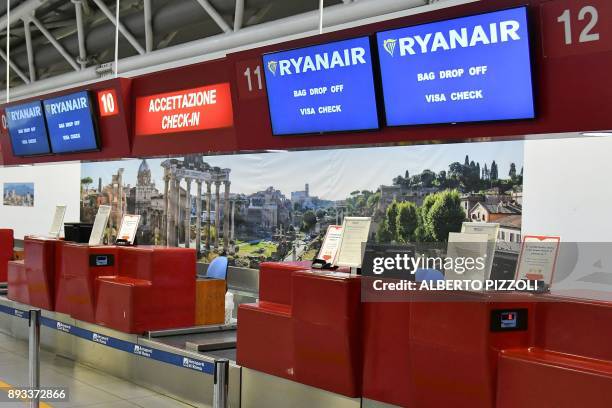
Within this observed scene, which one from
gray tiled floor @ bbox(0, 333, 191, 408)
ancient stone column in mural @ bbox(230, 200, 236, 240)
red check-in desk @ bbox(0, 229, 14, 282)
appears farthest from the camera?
ancient stone column in mural @ bbox(230, 200, 236, 240)

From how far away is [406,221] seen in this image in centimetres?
798

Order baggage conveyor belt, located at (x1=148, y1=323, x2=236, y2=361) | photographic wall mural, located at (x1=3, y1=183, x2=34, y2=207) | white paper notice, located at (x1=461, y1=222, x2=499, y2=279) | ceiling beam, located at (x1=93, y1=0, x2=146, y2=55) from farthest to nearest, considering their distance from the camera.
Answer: photographic wall mural, located at (x1=3, y1=183, x2=34, y2=207) → ceiling beam, located at (x1=93, y1=0, x2=146, y2=55) → baggage conveyor belt, located at (x1=148, y1=323, x2=236, y2=361) → white paper notice, located at (x1=461, y1=222, x2=499, y2=279)

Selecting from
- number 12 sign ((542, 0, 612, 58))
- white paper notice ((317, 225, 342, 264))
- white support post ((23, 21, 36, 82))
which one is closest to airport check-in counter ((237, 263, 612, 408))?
white paper notice ((317, 225, 342, 264))

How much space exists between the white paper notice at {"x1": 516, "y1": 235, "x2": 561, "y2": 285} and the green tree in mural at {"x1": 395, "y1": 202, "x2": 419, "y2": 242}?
13.8 ft

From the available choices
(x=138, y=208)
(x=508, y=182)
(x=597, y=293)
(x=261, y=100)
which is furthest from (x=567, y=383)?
(x=138, y=208)

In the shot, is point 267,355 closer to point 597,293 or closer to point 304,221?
point 597,293

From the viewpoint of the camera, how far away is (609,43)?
10.4ft

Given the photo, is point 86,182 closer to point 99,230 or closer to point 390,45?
point 99,230

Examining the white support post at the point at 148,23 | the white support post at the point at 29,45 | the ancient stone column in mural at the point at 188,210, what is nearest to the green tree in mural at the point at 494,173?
the white support post at the point at 148,23

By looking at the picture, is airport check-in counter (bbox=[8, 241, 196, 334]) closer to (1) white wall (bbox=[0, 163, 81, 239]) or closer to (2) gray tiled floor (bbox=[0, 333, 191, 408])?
(2) gray tiled floor (bbox=[0, 333, 191, 408])

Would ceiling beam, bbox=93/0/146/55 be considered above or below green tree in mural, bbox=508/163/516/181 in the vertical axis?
above

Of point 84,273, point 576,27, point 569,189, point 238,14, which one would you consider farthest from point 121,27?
point 576,27

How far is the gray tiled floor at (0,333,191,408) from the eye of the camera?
18.4 feet

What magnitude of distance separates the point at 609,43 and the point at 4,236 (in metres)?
8.94
